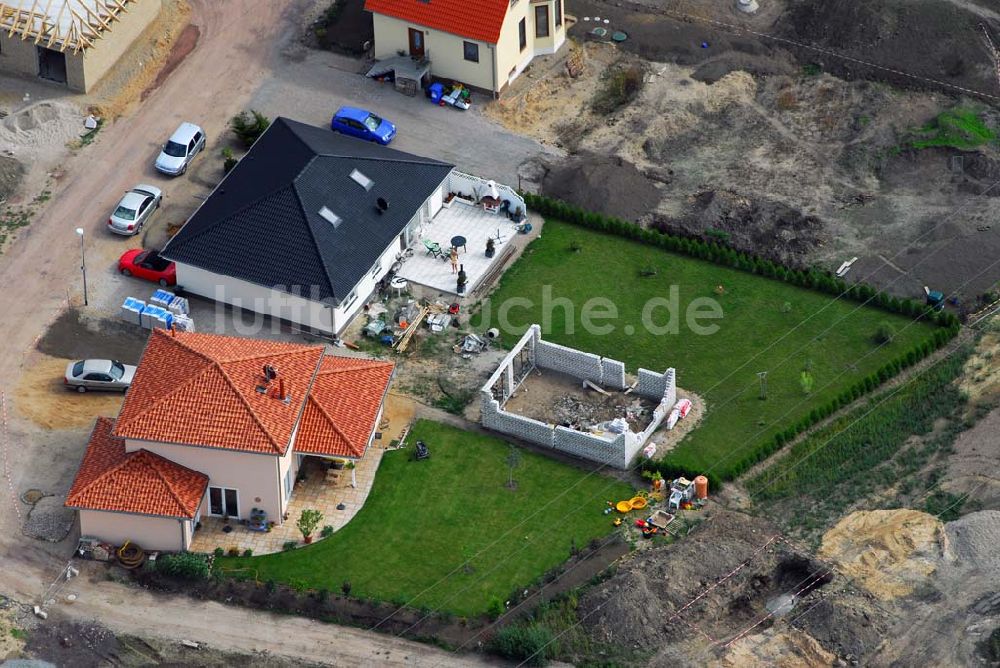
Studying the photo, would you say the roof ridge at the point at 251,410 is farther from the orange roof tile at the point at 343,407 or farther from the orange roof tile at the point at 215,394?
the orange roof tile at the point at 343,407

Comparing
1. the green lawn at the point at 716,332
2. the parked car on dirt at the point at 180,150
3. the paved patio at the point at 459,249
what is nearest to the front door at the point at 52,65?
the parked car on dirt at the point at 180,150

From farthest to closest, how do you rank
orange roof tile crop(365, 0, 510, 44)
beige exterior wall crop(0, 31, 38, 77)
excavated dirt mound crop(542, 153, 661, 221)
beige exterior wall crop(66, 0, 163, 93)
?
beige exterior wall crop(0, 31, 38, 77), orange roof tile crop(365, 0, 510, 44), beige exterior wall crop(66, 0, 163, 93), excavated dirt mound crop(542, 153, 661, 221)

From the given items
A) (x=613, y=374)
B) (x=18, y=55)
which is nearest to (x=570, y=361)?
(x=613, y=374)

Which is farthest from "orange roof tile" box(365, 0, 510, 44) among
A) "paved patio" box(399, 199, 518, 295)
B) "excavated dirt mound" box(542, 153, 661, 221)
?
"paved patio" box(399, 199, 518, 295)

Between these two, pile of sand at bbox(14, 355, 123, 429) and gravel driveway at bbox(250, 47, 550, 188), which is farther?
gravel driveway at bbox(250, 47, 550, 188)

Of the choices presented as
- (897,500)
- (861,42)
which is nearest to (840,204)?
(861,42)

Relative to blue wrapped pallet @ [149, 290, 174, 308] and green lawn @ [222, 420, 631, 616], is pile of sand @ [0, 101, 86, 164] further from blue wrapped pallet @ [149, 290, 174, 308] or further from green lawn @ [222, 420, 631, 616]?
green lawn @ [222, 420, 631, 616]
